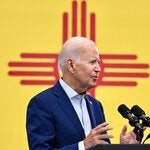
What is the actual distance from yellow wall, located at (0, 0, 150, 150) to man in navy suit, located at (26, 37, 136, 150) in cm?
74

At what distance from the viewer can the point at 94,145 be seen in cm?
243

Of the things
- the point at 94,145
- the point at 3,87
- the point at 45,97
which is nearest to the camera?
the point at 94,145

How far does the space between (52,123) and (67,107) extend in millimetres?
127

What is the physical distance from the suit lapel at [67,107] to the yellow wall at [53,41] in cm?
84

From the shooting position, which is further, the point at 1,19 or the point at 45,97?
the point at 1,19

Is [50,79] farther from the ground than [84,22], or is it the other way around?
[84,22]

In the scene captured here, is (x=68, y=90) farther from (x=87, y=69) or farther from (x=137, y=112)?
(x=137, y=112)

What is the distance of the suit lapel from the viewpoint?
272 centimetres

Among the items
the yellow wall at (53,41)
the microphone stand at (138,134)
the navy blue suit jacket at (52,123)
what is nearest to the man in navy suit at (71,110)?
the navy blue suit jacket at (52,123)

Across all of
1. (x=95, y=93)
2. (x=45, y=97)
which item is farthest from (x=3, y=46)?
(x=45, y=97)

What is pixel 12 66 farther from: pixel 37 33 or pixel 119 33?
pixel 119 33

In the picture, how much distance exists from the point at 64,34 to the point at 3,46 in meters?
0.35

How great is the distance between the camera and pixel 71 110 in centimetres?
276

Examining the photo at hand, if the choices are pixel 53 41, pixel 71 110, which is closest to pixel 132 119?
pixel 71 110
